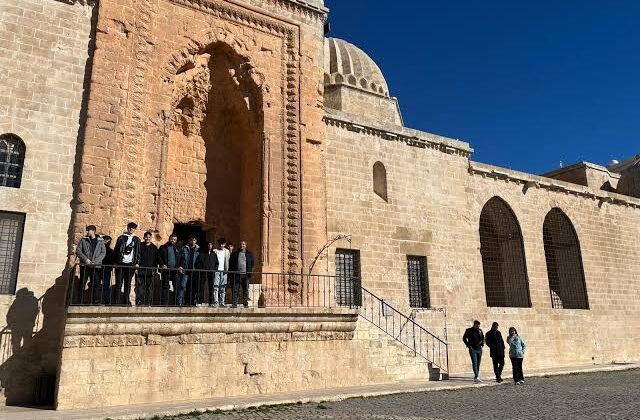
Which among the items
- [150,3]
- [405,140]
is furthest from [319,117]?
[150,3]

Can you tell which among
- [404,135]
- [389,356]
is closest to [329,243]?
[389,356]

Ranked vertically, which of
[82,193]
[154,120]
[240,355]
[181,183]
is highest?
[154,120]

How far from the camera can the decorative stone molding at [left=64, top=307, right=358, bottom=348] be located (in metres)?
7.27

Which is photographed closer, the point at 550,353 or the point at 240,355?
the point at 240,355

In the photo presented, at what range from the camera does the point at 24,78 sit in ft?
28.6

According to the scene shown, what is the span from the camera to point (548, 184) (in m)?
16.8

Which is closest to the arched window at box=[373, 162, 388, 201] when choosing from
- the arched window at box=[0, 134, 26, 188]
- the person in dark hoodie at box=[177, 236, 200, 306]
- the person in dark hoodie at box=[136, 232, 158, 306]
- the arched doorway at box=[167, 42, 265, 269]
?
the arched doorway at box=[167, 42, 265, 269]

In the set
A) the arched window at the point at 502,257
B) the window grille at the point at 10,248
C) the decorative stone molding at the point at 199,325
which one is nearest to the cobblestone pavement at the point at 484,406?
the decorative stone molding at the point at 199,325

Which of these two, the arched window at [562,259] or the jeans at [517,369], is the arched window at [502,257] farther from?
the jeans at [517,369]

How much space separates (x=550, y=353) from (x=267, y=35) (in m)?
11.9

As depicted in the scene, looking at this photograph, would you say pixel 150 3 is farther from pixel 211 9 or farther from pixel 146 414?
pixel 146 414

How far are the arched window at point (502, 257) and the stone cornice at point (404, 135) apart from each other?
6.96 feet

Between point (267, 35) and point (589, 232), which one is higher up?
point (267, 35)

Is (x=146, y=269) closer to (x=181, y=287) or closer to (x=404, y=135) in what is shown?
(x=181, y=287)
